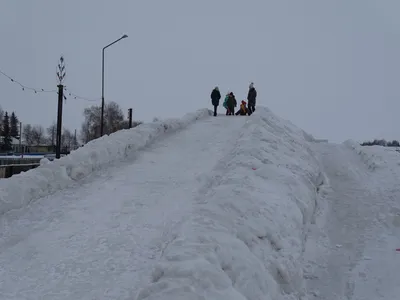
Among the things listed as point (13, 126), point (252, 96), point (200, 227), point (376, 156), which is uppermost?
point (13, 126)

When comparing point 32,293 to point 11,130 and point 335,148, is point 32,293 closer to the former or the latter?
point 335,148

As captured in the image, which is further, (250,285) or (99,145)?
(99,145)

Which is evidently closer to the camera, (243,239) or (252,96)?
(243,239)

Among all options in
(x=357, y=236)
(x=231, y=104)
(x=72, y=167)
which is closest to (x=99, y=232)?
(x=72, y=167)

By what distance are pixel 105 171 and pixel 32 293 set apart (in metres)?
5.19

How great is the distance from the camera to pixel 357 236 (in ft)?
22.5

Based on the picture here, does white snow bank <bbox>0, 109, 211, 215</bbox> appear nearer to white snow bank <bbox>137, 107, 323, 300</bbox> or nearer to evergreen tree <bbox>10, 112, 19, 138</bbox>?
white snow bank <bbox>137, 107, 323, 300</bbox>

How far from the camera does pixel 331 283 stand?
5434 mm

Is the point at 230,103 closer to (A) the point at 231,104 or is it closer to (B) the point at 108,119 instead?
(A) the point at 231,104

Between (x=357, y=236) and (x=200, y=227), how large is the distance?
11.4 ft

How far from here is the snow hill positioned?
4348 millimetres

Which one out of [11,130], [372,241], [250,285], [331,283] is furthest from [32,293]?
[11,130]

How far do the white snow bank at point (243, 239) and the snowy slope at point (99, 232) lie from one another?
0.57m

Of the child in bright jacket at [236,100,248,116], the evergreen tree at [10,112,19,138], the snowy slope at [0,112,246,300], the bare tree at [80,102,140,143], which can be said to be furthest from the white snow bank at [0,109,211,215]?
the evergreen tree at [10,112,19,138]
